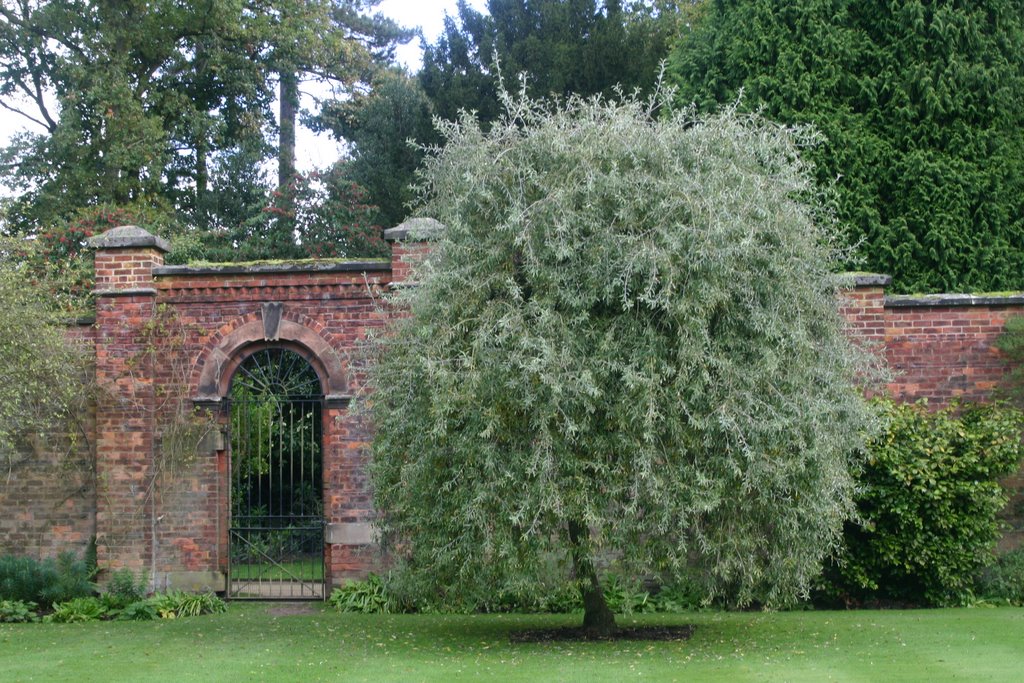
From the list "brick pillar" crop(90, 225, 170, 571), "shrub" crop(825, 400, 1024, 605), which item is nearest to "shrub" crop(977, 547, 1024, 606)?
"shrub" crop(825, 400, 1024, 605)

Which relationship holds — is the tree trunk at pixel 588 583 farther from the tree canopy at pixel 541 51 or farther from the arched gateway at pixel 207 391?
the tree canopy at pixel 541 51

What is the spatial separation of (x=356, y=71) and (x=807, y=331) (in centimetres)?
1942

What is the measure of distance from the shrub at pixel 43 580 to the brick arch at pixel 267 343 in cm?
228

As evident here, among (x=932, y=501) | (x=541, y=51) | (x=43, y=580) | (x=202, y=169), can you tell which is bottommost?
(x=43, y=580)

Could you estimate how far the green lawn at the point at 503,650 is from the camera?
349 inches

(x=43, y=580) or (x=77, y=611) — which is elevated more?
(x=43, y=580)

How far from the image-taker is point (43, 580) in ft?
43.5

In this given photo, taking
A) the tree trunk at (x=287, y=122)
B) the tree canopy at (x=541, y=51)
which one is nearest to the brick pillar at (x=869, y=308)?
the tree canopy at (x=541, y=51)

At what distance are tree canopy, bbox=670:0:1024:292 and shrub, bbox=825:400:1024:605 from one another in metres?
5.21

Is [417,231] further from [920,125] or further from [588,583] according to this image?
[920,125]

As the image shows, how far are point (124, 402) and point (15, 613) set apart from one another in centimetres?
249

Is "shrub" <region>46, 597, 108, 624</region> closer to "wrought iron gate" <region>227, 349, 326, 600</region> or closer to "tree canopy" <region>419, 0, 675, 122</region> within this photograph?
"wrought iron gate" <region>227, 349, 326, 600</region>

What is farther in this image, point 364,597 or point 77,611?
point 364,597

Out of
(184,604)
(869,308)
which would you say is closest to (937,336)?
(869,308)
